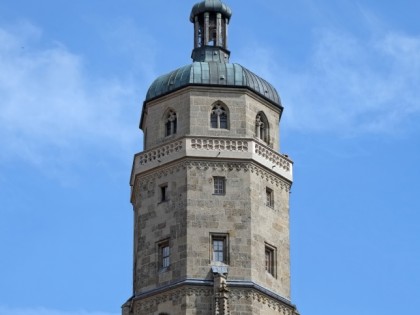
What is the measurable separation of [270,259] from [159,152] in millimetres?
7566

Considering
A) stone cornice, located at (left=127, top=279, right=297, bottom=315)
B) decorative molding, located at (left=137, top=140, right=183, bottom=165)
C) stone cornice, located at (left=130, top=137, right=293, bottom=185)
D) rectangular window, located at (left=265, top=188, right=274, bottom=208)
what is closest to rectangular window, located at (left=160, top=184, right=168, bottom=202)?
stone cornice, located at (left=130, top=137, right=293, bottom=185)

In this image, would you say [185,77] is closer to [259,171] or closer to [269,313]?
[259,171]

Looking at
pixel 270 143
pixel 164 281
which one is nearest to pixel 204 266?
pixel 164 281

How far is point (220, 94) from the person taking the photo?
8100 cm

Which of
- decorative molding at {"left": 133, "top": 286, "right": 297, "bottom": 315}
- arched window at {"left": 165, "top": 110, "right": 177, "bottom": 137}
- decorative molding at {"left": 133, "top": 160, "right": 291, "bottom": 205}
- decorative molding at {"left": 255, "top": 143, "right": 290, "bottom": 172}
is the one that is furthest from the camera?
arched window at {"left": 165, "top": 110, "right": 177, "bottom": 137}

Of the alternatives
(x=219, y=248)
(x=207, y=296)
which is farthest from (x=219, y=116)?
(x=207, y=296)

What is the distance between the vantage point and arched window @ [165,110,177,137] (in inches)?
3196

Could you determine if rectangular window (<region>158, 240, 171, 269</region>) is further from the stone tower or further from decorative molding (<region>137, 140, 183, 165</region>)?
decorative molding (<region>137, 140, 183, 165</region>)

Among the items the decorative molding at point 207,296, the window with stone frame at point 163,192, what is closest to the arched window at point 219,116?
the window with stone frame at point 163,192

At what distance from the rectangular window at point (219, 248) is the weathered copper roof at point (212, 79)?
26.4 ft

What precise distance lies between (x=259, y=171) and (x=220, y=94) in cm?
431

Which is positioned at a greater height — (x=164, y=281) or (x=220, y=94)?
(x=220, y=94)

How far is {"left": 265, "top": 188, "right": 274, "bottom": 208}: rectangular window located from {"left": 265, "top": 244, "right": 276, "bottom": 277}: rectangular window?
88.8 inches

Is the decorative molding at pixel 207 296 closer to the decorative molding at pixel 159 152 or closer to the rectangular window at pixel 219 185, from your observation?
the rectangular window at pixel 219 185
